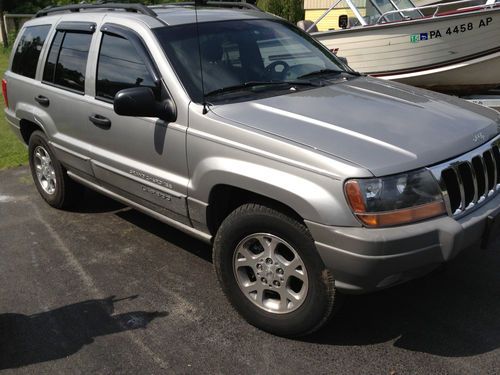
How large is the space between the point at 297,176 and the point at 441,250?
2.65 feet

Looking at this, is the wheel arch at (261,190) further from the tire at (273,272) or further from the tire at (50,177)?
the tire at (50,177)

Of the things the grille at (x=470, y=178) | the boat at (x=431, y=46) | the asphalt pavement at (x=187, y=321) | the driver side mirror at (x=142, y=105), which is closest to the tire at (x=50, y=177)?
the asphalt pavement at (x=187, y=321)

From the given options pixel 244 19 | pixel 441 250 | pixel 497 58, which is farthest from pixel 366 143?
pixel 497 58

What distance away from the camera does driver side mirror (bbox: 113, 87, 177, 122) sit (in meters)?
3.33

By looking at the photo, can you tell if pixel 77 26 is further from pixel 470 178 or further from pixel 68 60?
pixel 470 178

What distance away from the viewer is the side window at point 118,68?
3766 mm

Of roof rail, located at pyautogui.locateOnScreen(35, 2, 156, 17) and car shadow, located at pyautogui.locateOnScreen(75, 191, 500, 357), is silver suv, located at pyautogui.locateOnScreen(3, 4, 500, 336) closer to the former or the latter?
roof rail, located at pyautogui.locateOnScreen(35, 2, 156, 17)

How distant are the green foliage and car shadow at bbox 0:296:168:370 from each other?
18304mm

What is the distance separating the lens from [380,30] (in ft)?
28.2

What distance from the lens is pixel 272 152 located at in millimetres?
2938

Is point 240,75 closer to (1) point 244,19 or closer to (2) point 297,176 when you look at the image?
(1) point 244,19

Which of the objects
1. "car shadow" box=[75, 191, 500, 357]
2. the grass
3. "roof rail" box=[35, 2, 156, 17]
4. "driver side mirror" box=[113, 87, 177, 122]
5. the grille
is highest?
"roof rail" box=[35, 2, 156, 17]

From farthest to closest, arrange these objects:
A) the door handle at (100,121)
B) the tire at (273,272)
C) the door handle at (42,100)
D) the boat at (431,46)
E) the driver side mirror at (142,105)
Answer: the boat at (431,46)
the door handle at (42,100)
the door handle at (100,121)
the driver side mirror at (142,105)
the tire at (273,272)

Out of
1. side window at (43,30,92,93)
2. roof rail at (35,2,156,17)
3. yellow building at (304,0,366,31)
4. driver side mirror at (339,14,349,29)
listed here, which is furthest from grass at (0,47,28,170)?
yellow building at (304,0,366,31)
